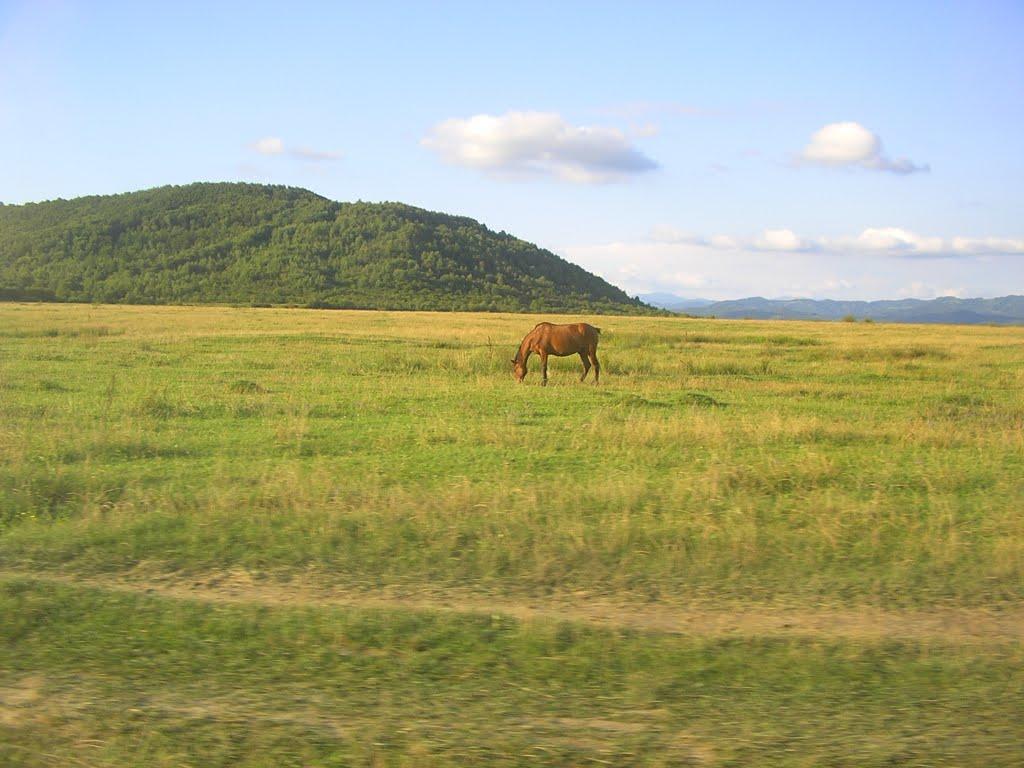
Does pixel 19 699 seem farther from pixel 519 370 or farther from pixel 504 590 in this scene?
pixel 519 370

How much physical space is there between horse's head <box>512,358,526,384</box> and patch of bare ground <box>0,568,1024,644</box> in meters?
13.5

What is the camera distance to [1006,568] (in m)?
6.41

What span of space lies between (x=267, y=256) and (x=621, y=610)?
100152 mm

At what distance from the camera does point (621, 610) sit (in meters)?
5.64

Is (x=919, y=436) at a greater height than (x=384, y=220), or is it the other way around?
(x=384, y=220)

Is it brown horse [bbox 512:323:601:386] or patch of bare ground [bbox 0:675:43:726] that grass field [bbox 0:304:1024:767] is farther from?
brown horse [bbox 512:323:601:386]

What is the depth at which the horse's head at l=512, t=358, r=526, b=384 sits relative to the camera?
19.5m

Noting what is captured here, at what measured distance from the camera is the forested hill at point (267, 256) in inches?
3204

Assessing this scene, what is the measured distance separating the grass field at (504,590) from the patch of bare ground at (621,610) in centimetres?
2

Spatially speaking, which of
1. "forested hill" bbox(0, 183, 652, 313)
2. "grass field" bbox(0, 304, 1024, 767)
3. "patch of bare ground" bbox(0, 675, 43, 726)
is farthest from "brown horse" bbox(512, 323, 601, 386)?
"forested hill" bbox(0, 183, 652, 313)

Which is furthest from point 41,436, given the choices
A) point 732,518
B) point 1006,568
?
point 1006,568

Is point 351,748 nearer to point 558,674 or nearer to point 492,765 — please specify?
point 492,765

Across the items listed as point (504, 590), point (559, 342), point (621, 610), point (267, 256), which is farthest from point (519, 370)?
point (267, 256)

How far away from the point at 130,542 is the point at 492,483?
140 inches
